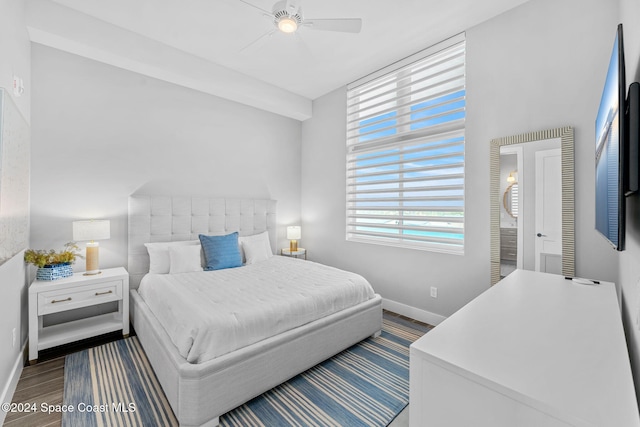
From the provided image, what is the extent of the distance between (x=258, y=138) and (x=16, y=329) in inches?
128

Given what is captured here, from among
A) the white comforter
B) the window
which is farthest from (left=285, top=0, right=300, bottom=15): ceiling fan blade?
the white comforter

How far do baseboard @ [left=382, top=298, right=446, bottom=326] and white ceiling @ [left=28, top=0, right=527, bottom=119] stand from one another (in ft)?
9.54

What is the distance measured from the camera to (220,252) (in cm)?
324

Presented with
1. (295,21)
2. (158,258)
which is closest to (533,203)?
(295,21)

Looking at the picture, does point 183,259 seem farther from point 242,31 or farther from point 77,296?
point 242,31

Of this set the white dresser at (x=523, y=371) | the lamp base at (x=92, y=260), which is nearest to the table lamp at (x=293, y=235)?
the lamp base at (x=92, y=260)

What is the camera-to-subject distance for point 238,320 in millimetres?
1867

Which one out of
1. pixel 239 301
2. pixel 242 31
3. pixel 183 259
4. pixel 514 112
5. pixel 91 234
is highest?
pixel 242 31

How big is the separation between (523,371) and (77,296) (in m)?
3.22

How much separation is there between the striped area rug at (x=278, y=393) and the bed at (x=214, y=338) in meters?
0.10

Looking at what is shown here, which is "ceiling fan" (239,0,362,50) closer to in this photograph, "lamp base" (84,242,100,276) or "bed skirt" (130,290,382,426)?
"bed skirt" (130,290,382,426)

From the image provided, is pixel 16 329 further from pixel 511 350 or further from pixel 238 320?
pixel 511 350

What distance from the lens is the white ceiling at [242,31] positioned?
2418 millimetres

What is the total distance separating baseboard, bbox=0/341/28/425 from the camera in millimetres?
1702
